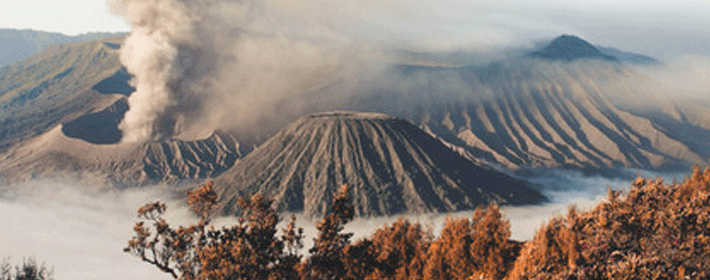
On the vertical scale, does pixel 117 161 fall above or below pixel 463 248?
above

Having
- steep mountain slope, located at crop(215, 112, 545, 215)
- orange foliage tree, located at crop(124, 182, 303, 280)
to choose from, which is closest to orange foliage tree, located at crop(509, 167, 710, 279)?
orange foliage tree, located at crop(124, 182, 303, 280)

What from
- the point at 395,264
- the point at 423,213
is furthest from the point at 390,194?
the point at 395,264

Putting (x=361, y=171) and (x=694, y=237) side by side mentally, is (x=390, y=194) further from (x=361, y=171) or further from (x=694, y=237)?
(x=694, y=237)

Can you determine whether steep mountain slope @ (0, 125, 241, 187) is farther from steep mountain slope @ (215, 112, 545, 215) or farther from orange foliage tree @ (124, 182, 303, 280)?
A: orange foliage tree @ (124, 182, 303, 280)

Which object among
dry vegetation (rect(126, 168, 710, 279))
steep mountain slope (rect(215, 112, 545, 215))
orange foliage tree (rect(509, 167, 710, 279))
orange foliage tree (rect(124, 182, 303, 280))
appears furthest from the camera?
steep mountain slope (rect(215, 112, 545, 215))

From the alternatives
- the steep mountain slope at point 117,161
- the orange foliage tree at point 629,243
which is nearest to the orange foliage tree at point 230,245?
the orange foliage tree at point 629,243

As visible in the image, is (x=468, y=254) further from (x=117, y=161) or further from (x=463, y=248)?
(x=117, y=161)

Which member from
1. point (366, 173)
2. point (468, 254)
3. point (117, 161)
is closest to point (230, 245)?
point (468, 254)
